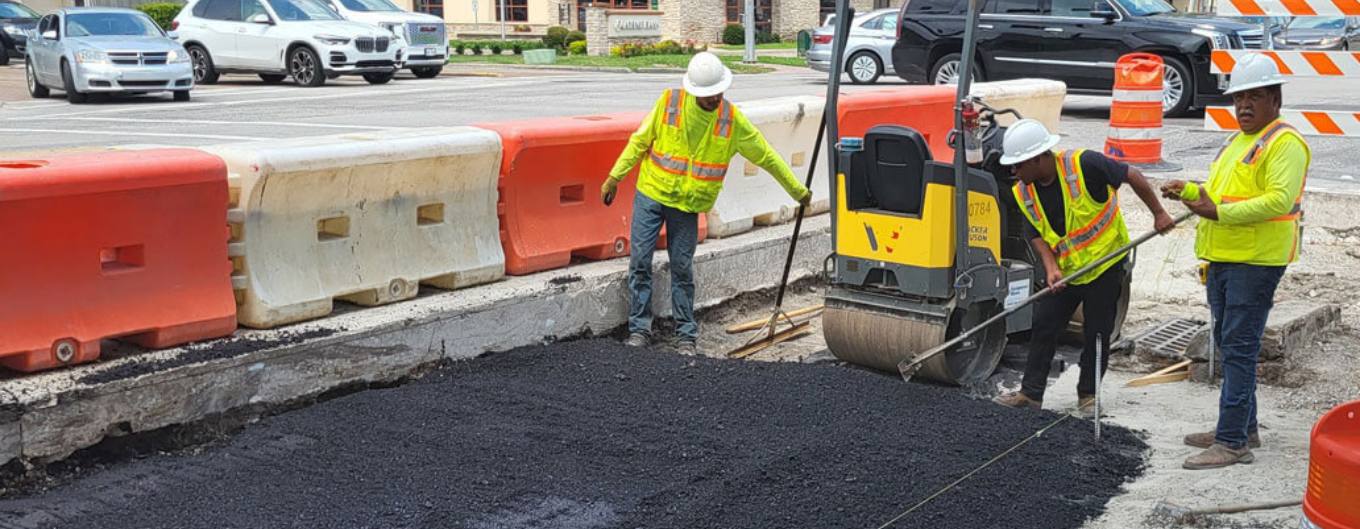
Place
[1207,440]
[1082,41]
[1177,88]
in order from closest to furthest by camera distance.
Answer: [1207,440]
[1177,88]
[1082,41]

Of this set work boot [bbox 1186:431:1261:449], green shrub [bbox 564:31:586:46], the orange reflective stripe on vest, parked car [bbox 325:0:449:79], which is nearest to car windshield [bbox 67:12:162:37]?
parked car [bbox 325:0:449:79]

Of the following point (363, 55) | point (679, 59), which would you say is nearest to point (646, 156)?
point (363, 55)

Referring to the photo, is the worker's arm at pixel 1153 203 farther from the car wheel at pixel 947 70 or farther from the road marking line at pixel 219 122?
the car wheel at pixel 947 70

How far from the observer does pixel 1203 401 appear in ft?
23.8

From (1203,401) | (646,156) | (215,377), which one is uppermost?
(646,156)

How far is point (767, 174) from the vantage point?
1009 centimetres

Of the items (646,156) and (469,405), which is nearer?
(469,405)

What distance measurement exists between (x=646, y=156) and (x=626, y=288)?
2.60 ft

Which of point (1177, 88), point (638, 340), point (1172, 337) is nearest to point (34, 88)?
point (1177, 88)

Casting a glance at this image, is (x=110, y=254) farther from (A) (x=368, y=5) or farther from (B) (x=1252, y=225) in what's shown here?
(A) (x=368, y=5)

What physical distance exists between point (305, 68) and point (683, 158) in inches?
666

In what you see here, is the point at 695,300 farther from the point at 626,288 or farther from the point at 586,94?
the point at 586,94

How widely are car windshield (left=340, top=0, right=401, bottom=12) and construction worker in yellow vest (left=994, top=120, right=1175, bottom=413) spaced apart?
2105 cm

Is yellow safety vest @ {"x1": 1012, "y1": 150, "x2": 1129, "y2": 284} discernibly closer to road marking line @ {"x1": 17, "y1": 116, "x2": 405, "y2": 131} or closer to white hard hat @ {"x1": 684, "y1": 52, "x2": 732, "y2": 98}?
white hard hat @ {"x1": 684, "y1": 52, "x2": 732, "y2": 98}
